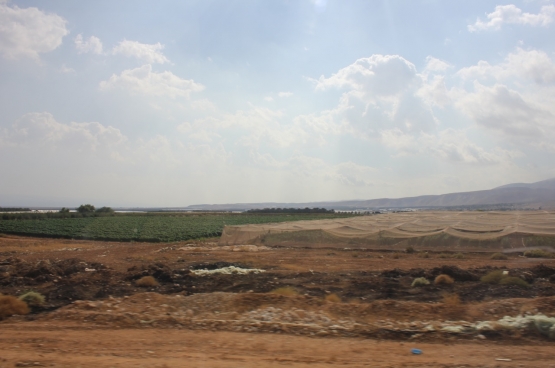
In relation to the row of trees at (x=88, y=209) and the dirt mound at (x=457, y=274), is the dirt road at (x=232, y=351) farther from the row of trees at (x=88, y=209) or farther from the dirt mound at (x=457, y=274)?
the row of trees at (x=88, y=209)

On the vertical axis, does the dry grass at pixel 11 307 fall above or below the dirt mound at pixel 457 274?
above

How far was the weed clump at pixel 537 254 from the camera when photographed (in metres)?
23.7

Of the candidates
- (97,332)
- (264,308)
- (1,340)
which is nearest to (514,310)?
(264,308)

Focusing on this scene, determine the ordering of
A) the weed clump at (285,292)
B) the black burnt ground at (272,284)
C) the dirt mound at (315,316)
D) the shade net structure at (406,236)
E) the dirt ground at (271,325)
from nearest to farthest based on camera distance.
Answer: the dirt ground at (271,325)
the dirt mound at (315,316)
the weed clump at (285,292)
the black burnt ground at (272,284)
the shade net structure at (406,236)

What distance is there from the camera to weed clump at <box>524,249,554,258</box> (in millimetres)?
23747

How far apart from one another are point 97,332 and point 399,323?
20.7 ft

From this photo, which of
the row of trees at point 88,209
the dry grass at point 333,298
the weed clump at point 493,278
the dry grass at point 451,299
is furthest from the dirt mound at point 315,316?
the row of trees at point 88,209

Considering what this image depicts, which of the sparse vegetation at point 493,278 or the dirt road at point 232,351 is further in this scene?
the sparse vegetation at point 493,278

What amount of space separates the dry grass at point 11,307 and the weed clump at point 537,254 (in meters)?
25.0

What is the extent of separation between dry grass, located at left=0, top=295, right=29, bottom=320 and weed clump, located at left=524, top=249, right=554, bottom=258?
2502cm

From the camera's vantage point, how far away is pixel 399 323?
351 inches

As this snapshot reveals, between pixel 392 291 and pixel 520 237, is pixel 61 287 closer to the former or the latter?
pixel 392 291

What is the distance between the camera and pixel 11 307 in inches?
412

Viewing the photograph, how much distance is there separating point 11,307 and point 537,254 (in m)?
25.5
